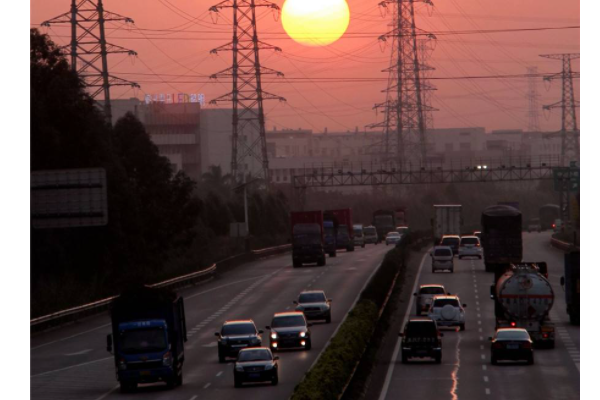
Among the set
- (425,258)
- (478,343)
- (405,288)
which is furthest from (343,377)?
(425,258)

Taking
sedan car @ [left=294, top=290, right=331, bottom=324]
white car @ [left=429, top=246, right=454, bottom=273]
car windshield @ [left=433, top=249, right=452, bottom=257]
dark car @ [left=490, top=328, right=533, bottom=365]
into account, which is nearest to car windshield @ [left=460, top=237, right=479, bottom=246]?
white car @ [left=429, top=246, right=454, bottom=273]

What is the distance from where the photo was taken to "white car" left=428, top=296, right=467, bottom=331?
177 ft

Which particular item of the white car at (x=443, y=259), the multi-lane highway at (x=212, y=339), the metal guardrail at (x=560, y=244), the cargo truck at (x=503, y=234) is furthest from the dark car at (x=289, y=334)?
the metal guardrail at (x=560, y=244)

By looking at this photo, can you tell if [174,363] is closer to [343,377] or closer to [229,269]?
[343,377]

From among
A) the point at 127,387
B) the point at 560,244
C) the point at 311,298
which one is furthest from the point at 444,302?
the point at 560,244

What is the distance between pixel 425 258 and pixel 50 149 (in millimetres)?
43373

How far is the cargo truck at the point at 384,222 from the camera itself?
480 ft

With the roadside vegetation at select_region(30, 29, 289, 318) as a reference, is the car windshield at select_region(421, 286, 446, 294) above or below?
below

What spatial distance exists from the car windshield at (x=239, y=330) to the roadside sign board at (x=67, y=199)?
8.04 m

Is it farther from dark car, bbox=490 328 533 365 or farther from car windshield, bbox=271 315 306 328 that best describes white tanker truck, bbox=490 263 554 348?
car windshield, bbox=271 315 306 328

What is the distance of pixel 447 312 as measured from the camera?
54094mm

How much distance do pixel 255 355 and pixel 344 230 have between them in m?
79.3

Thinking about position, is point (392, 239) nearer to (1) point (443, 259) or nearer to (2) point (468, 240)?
(2) point (468, 240)

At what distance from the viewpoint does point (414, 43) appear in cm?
14662
